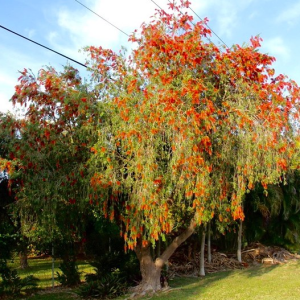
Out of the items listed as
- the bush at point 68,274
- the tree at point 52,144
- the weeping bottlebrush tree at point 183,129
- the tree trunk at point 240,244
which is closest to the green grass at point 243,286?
the tree trunk at point 240,244

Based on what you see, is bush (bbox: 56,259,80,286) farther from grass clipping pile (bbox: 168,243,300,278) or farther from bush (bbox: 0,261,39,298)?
grass clipping pile (bbox: 168,243,300,278)

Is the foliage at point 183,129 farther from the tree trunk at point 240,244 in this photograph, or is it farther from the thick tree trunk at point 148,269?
the tree trunk at point 240,244

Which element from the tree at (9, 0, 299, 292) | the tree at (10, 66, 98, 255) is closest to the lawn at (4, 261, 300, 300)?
the tree at (9, 0, 299, 292)

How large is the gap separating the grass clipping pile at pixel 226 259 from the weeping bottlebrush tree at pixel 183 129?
5.29 metres

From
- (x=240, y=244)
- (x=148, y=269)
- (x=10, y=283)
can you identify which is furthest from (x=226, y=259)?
(x=10, y=283)

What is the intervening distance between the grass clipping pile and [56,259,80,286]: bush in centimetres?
313

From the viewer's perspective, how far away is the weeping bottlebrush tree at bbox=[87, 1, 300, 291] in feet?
24.4

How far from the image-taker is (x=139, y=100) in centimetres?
776

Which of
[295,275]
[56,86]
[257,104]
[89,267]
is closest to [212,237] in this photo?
[295,275]

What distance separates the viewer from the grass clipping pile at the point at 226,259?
13648 mm

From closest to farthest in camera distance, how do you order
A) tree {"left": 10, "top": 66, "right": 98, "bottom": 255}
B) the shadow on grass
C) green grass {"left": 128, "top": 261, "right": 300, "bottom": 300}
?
tree {"left": 10, "top": 66, "right": 98, "bottom": 255}, green grass {"left": 128, "top": 261, "right": 300, "bottom": 300}, the shadow on grass

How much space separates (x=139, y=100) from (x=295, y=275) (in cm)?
835

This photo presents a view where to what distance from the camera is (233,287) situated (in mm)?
10359

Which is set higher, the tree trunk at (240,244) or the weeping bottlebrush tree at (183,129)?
the weeping bottlebrush tree at (183,129)
